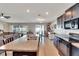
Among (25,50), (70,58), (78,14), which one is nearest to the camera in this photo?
(70,58)

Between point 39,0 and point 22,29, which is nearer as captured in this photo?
point 39,0

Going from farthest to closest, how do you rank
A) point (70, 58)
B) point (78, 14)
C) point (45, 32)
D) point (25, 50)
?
1. point (45, 32)
2. point (78, 14)
3. point (25, 50)
4. point (70, 58)

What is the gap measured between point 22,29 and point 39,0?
16.4 m

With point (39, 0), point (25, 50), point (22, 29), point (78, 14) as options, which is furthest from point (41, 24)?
point (39, 0)

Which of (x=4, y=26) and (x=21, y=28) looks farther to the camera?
(x=21, y=28)

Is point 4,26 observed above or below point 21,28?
above

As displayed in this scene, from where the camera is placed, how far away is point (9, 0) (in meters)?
0.87

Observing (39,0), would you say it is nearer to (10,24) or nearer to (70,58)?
(70,58)

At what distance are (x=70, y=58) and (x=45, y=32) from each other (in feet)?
52.2

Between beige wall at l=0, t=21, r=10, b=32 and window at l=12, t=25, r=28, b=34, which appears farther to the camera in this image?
window at l=12, t=25, r=28, b=34

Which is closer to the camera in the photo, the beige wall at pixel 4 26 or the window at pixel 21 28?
the beige wall at pixel 4 26

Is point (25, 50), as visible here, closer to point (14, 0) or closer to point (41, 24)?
point (14, 0)

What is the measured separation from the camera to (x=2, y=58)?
844 millimetres

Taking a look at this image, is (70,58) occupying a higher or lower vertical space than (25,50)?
higher
